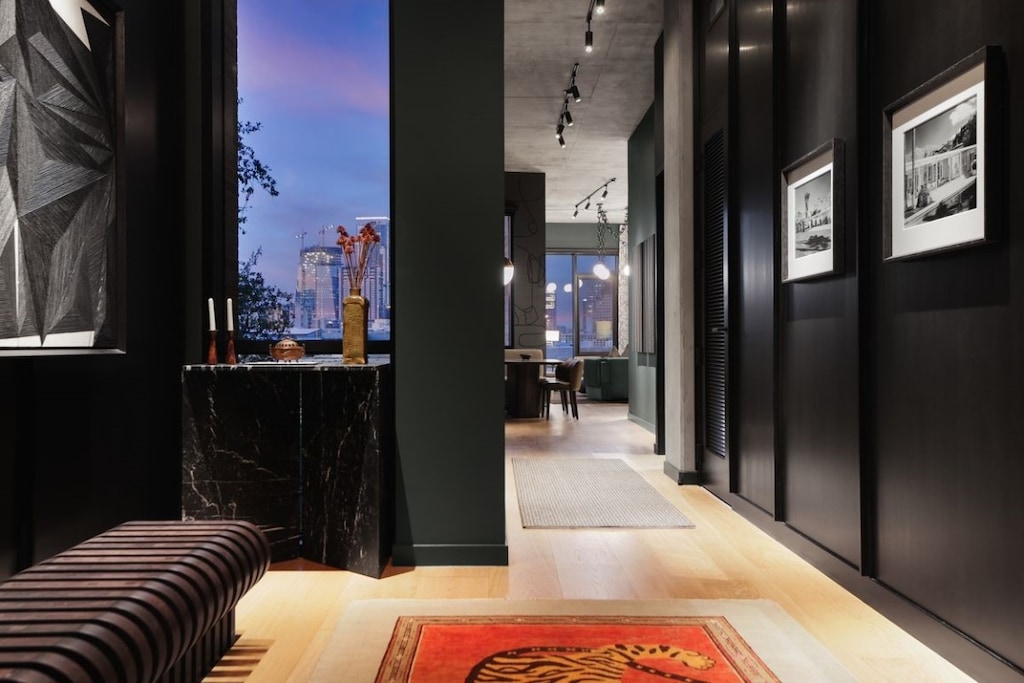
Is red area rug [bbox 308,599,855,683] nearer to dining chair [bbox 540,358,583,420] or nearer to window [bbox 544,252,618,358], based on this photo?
dining chair [bbox 540,358,583,420]

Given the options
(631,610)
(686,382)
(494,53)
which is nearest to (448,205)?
(494,53)

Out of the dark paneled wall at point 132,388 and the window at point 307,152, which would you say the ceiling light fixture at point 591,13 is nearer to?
the window at point 307,152

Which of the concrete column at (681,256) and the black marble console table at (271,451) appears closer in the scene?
the black marble console table at (271,451)

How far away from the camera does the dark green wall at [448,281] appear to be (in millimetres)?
3145

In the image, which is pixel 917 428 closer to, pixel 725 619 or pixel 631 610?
pixel 725 619

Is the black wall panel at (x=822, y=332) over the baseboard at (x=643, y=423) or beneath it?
over

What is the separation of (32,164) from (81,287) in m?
0.44

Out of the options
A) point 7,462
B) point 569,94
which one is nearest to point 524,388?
point 569,94

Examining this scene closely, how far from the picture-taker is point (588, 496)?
15.0ft

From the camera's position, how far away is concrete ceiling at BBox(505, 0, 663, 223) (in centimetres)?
601

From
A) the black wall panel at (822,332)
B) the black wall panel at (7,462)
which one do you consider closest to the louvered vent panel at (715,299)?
the black wall panel at (822,332)

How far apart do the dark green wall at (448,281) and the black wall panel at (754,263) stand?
1468 millimetres

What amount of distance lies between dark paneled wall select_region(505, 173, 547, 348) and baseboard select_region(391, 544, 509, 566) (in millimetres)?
8149

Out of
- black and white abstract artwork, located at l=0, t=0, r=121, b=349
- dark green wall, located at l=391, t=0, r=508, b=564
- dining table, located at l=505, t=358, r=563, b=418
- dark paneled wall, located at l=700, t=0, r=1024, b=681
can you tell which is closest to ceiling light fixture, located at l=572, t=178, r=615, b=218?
dining table, located at l=505, t=358, r=563, b=418
